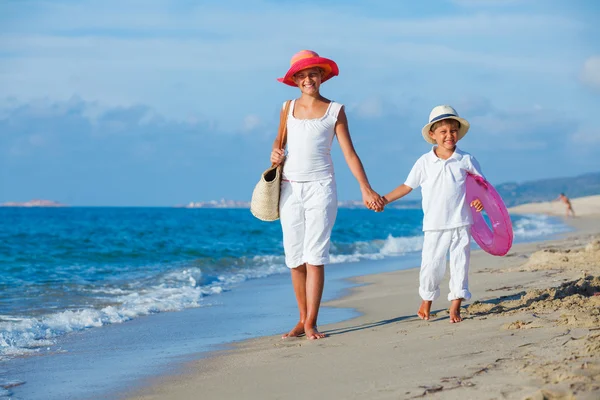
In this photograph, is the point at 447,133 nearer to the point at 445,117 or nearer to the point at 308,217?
the point at 445,117

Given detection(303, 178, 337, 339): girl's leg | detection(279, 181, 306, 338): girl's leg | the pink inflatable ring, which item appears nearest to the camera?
detection(303, 178, 337, 339): girl's leg

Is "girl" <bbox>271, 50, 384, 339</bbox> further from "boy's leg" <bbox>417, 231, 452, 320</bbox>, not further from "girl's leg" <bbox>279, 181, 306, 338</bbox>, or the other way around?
"boy's leg" <bbox>417, 231, 452, 320</bbox>

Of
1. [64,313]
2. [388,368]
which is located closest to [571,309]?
[388,368]

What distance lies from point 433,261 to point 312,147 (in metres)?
1.29

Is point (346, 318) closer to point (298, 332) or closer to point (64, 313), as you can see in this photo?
point (298, 332)

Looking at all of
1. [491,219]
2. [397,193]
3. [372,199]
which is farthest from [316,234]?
[491,219]

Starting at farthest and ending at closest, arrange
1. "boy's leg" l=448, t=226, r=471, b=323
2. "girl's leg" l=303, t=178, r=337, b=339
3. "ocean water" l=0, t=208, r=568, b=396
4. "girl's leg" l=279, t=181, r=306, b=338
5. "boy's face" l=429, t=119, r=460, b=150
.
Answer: "ocean water" l=0, t=208, r=568, b=396
"boy's face" l=429, t=119, r=460, b=150
"boy's leg" l=448, t=226, r=471, b=323
"girl's leg" l=279, t=181, r=306, b=338
"girl's leg" l=303, t=178, r=337, b=339

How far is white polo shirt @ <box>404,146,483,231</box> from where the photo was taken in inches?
219

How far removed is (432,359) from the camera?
13.5 ft

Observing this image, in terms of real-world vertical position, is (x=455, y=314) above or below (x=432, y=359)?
above

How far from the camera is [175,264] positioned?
16.0 m

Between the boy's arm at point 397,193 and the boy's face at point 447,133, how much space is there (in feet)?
1.42

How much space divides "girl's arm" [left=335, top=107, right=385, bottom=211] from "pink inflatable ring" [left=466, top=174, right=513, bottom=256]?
2.56 ft

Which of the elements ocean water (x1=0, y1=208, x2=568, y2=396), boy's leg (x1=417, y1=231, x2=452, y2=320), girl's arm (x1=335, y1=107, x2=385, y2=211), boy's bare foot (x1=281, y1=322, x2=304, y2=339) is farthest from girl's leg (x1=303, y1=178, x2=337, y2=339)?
ocean water (x1=0, y1=208, x2=568, y2=396)
